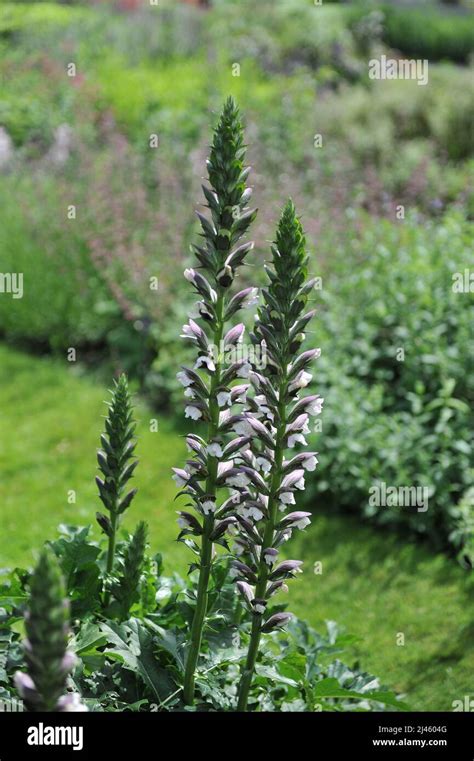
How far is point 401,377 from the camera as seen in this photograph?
21.7 ft

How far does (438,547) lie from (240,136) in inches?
144

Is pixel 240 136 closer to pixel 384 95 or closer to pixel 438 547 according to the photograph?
pixel 438 547

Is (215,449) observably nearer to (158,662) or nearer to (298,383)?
(298,383)

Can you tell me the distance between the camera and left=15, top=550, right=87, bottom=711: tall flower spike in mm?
2186

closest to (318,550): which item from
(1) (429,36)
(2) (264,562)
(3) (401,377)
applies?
(3) (401,377)

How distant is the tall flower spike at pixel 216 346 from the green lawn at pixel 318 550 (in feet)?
6.42

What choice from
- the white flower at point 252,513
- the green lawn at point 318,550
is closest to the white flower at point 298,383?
the white flower at point 252,513

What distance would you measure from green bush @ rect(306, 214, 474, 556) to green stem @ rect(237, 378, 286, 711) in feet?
9.08

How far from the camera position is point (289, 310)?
2.88m

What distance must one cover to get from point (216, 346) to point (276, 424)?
315mm

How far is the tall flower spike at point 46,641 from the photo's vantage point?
7.17 feet

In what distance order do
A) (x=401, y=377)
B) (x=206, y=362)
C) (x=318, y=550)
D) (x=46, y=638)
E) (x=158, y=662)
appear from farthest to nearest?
1. (x=401, y=377)
2. (x=318, y=550)
3. (x=158, y=662)
4. (x=206, y=362)
5. (x=46, y=638)

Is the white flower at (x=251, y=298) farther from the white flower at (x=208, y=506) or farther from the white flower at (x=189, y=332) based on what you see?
the white flower at (x=208, y=506)

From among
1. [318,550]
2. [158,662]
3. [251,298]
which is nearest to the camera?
[251,298]
